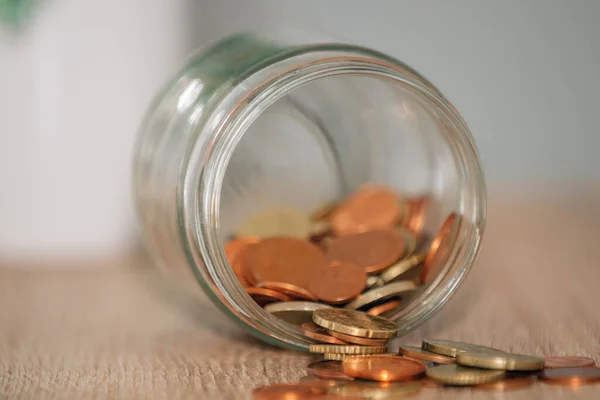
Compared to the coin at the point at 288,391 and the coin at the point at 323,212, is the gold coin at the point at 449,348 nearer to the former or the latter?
the coin at the point at 288,391

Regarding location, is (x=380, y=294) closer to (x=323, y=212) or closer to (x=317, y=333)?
(x=317, y=333)

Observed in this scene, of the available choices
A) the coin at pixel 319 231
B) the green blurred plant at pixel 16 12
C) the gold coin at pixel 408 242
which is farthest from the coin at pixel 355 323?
the green blurred plant at pixel 16 12

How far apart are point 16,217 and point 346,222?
47 cm

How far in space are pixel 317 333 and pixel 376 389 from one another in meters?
0.09

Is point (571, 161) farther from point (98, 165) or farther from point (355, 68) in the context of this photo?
point (355, 68)

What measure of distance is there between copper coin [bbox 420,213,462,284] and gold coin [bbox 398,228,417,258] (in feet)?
0.07

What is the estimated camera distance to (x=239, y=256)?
2.30 feet

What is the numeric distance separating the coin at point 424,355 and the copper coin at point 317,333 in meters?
0.05

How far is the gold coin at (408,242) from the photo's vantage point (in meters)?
0.70

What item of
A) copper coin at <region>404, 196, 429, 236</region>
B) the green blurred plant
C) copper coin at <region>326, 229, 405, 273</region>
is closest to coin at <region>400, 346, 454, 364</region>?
copper coin at <region>326, 229, 405, 273</region>

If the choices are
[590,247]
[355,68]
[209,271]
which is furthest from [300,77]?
[590,247]

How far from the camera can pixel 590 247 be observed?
1.11 m

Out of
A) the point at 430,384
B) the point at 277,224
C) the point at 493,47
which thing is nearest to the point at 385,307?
the point at 430,384

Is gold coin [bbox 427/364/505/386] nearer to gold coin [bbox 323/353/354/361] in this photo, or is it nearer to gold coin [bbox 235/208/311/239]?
gold coin [bbox 323/353/354/361]
